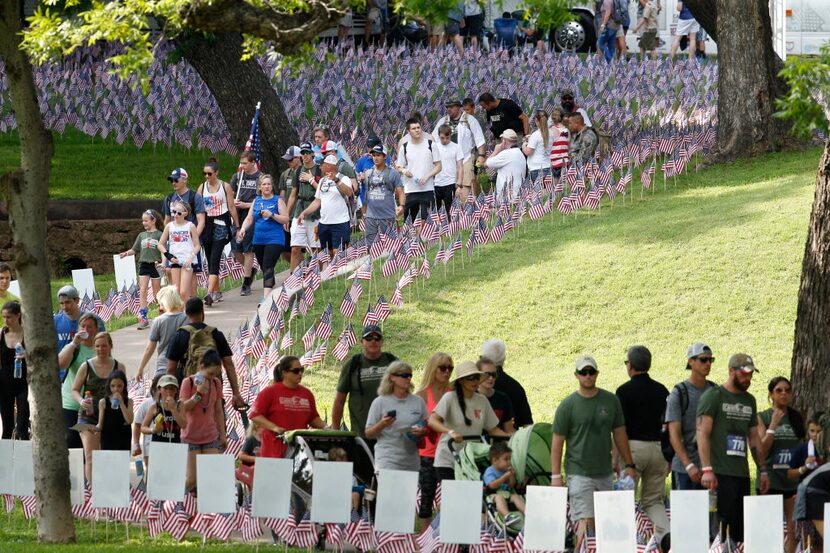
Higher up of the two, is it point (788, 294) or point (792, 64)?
point (792, 64)

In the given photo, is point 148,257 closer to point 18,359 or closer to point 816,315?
point 18,359

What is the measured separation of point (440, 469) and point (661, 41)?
95.2 feet

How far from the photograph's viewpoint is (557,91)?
108 ft

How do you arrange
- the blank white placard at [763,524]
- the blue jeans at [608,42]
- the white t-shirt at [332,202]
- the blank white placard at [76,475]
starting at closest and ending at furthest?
1. the blank white placard at [763,524]
2. the blank white placard at [76,475]
3. the white t-shirt at [332,202]
4. the blue jeans at [608,42]

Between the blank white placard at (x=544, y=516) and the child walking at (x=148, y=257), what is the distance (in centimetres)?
981

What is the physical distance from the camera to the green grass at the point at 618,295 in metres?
17.5

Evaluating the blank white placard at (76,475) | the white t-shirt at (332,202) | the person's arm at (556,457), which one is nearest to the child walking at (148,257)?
the white t-shirt at (332,202)

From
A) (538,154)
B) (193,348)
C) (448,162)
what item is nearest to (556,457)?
(193,348)

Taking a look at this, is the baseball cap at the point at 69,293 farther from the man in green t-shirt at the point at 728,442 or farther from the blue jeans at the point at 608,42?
the blue jeans at the point at 608,42

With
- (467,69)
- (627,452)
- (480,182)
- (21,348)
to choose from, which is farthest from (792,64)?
(467,69)

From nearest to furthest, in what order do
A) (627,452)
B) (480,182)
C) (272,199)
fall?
1. (627,452)
2. (272,199)
3. (480,182)

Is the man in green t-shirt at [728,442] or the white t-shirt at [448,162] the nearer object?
the man in green t-shirt at [728,442]

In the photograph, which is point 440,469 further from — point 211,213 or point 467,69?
point 467,69

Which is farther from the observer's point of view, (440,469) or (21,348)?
(21,348)
